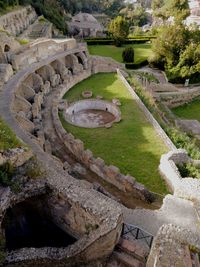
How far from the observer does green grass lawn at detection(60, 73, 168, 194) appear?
44.1 feet

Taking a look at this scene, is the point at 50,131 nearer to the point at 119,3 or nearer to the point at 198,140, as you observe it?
the point at 198,140

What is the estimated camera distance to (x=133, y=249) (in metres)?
8.19

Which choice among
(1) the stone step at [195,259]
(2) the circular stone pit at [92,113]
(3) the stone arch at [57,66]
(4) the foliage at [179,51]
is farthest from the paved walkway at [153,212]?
(4) the foliage at [179,51]

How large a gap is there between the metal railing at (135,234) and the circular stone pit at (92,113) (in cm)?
946

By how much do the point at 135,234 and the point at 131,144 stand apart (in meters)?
7.30

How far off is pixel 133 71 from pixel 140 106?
8.73 meters

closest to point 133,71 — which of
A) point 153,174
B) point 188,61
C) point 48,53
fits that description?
point 188,61

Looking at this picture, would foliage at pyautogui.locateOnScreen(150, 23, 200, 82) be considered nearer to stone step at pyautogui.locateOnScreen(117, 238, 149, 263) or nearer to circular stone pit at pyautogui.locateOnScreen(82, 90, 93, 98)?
circular stone pit at pyautogui.locateOnScreen(82, 90, 93, 98)

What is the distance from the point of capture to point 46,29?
33.8 metres

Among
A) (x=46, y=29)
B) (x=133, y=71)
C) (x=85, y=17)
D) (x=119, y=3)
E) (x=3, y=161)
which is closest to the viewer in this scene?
(x=3, y=161)

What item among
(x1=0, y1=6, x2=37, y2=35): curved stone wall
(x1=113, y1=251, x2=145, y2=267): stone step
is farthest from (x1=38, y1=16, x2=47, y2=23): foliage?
(x1=113, y1=251, x2=145, y2=267): stone step

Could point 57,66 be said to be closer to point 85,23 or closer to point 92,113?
point 92,113

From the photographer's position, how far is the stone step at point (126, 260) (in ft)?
26.4

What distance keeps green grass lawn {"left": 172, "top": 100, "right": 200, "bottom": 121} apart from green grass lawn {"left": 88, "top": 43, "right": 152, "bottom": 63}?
25.1ft
